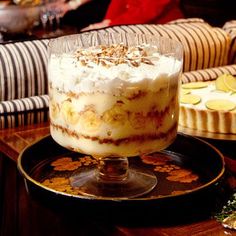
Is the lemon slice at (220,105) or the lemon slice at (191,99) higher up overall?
the lemon slice at (220,105)

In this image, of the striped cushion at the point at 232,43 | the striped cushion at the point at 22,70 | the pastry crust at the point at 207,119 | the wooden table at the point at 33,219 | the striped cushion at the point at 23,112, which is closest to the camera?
the wooden table at the point at 33,219

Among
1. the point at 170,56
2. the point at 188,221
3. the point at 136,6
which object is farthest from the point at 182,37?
the point at 136,6

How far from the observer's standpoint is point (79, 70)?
1144 millimetres

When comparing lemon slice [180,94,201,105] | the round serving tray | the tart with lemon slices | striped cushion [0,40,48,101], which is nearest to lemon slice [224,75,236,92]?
the tart with lemon slices

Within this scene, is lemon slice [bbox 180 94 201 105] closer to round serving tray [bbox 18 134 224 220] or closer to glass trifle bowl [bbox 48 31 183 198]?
round serving tray [bbox 18 134 224 220]

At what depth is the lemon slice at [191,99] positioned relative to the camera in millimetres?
1709

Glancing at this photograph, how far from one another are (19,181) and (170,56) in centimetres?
75

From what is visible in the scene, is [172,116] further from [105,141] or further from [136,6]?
[136,6]

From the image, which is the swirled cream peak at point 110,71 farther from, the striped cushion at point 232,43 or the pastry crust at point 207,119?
the striped cushion at point 232,43

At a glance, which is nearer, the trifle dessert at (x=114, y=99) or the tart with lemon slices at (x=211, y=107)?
the trifle dessert at (x=114, y=99)

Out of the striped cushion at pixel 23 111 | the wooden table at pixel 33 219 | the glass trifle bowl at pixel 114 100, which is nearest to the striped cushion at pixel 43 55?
the striped cushion at pixel 23 111

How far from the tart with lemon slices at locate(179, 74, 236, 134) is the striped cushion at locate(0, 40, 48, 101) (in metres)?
0.56

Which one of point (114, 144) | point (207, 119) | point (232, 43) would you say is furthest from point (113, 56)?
point (232, 43)

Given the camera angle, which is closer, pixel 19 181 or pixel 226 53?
pixel 19 181
